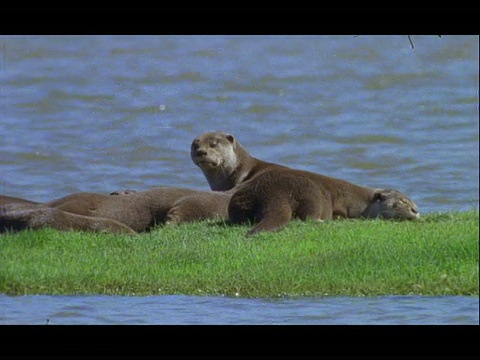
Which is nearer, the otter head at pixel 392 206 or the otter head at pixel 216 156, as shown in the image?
the otter head at pixel 392 206

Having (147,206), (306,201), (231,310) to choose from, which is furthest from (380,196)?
(231,310)

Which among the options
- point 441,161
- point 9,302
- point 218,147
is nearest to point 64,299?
point 9,302

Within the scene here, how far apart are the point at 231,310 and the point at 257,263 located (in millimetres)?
761

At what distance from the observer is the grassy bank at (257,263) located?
25.5 ft

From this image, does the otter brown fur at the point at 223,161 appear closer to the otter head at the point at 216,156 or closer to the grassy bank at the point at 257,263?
the otter head at the point at 216,156

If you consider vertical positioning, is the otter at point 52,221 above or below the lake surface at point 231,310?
above

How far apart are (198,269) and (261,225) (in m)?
1.31

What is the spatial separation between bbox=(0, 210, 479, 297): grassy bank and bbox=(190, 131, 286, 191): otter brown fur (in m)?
3.19

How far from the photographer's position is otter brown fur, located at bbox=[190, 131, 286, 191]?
1230cm

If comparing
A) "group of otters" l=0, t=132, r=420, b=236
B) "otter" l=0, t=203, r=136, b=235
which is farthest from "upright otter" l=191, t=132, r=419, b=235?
"otter" l=0, t=203, r=136, b=235

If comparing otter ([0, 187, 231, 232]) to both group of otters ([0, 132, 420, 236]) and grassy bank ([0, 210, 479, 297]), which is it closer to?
group of otters ([0, 132, 420, 236])

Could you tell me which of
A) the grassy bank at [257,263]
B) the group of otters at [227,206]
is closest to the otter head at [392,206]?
the group of otters at [227,206]

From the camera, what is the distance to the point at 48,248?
8.78 meters
